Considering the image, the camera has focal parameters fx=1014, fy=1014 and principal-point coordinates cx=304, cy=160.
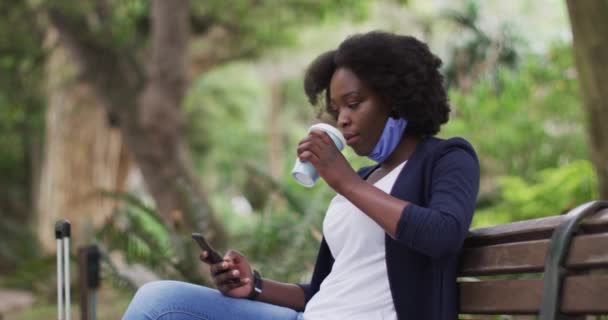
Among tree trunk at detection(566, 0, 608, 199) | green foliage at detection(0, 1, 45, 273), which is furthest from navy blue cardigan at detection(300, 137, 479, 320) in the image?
green foliage at detection(0, 1, 45, 273)

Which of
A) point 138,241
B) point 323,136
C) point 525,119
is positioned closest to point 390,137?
point 323,136

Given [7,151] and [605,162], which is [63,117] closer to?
[7,151]

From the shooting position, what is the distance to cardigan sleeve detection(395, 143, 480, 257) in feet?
7.89

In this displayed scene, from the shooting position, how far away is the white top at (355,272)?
2.65m

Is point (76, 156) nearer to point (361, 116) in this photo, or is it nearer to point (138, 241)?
point (138, 241)

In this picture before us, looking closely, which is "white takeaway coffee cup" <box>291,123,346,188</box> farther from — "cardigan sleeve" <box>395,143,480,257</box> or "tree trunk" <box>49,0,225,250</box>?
"tree trunk" <box>49,0,225,250</box>

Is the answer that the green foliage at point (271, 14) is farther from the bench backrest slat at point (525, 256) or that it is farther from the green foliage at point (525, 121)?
the bench backrest slat at point (525, 256)

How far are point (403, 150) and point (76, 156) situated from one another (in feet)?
39.6

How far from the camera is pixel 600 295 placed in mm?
2191

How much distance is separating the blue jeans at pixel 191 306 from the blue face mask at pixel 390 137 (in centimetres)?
54

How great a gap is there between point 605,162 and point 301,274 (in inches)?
82.4

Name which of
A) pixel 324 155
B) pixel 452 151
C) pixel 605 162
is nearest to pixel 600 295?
pixel 452 151

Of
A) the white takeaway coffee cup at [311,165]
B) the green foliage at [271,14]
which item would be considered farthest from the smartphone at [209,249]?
the green foliage at [271,14]

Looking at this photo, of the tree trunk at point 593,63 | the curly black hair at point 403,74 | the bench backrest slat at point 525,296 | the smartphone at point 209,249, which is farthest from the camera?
the tree trunk at point 593,63
